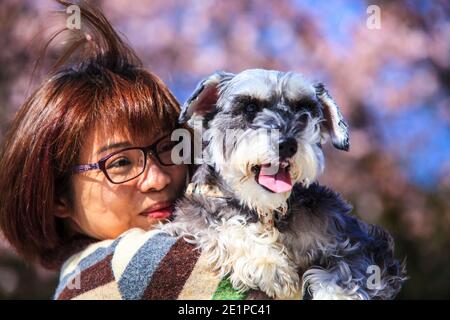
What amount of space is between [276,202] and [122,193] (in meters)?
0.79

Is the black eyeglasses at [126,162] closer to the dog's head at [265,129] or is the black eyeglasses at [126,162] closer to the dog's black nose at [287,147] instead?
the dog's head at [265,129]

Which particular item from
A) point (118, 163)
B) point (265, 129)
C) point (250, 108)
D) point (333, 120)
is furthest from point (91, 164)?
point (333, 120)

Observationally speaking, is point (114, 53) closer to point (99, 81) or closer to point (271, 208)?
point (99, 81)

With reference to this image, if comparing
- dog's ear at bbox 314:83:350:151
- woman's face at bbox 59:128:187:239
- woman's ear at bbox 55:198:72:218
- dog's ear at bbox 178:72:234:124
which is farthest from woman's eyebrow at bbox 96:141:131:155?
dog's ear at bbox 314:83:350:151

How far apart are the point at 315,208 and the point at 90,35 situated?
146cm

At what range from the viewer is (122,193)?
9.16 ft

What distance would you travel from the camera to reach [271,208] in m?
2.38

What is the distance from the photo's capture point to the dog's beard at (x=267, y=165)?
2264 millimetres

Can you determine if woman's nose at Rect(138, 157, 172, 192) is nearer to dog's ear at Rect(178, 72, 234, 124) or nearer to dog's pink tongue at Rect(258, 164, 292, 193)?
dog's ear at Rect(178, 72, 234, 124)

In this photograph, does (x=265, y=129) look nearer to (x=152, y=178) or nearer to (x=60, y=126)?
(x=152, y=178)

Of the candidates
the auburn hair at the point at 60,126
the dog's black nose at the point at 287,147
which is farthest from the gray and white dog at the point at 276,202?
the auburn hair at the point at 60,126

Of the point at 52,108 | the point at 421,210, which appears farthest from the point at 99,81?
the point at 421,210

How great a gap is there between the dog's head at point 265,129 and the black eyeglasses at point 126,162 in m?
0.26

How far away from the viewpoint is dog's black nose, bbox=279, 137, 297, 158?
2.25m
